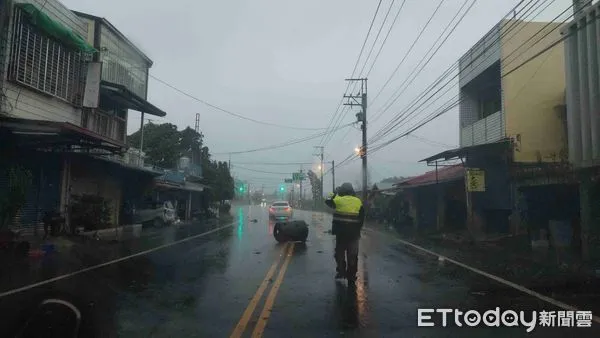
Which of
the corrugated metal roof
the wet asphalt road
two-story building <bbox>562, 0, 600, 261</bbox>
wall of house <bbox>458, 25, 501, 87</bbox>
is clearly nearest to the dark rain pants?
the wet asphalt road

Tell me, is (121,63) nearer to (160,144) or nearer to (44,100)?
(44,100)

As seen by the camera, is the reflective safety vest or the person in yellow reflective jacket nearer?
the person in yellow reflective jacket

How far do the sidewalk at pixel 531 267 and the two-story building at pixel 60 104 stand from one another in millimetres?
11675

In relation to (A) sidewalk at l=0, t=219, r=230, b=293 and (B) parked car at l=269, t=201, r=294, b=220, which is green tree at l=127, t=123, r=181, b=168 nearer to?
(B) parked car at l=269, t=201, r=294, b=220

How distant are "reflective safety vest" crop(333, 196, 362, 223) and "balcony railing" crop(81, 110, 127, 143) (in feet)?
46.3

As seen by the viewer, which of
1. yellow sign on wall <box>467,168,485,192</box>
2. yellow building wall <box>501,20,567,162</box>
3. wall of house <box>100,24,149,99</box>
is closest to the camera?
yellow sign on wall <box>467,168,485,192</box>

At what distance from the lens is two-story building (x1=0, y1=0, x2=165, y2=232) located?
15.0 meters

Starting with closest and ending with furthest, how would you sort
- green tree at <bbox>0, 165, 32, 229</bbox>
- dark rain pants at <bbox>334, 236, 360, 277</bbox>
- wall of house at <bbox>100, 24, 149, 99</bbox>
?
dark rain pants at <bbox>334, 236, 360, 277</bbox>, green tree at <bbox>0, 165, 32, 229</bbox>, wall of house at <bbox>100, 24, 149, 99</bbox>

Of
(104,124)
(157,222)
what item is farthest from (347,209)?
(157,222)

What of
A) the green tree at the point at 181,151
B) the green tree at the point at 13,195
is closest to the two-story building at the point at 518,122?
the green tree at the point at 13,195

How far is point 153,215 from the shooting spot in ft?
96.1

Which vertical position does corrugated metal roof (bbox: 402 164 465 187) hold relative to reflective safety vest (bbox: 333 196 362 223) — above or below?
above

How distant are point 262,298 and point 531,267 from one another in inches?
284

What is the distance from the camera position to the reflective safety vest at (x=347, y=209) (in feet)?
31.5
